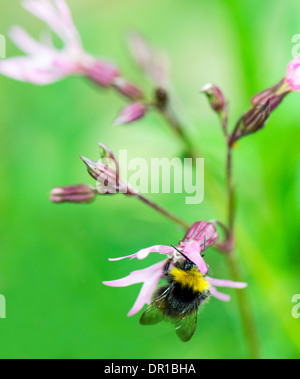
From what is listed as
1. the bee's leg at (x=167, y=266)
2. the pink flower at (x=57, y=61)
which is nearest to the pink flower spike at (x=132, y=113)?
the pink flower at (x=57, y=61)

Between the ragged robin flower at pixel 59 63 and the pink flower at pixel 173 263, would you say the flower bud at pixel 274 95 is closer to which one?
the pink flower at pixel 173 263

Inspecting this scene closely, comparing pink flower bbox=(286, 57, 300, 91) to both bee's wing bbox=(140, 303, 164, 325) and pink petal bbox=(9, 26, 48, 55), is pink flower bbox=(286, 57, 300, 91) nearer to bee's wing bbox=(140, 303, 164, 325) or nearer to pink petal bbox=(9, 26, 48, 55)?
bee's wing bbox=(140, 303, 164, 325)

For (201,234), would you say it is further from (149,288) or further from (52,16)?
(52,16)

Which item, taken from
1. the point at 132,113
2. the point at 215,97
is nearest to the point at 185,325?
the point at 215,97

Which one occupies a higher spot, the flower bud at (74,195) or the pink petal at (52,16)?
the pink petal at (52,16)

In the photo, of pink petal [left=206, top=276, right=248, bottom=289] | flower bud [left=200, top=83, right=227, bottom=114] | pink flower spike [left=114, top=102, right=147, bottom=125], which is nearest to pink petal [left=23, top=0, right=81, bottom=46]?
pink flower spike [left=114, top=102, right=147, bottom=125]

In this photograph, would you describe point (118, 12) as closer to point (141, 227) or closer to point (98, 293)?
point (141, 227)
